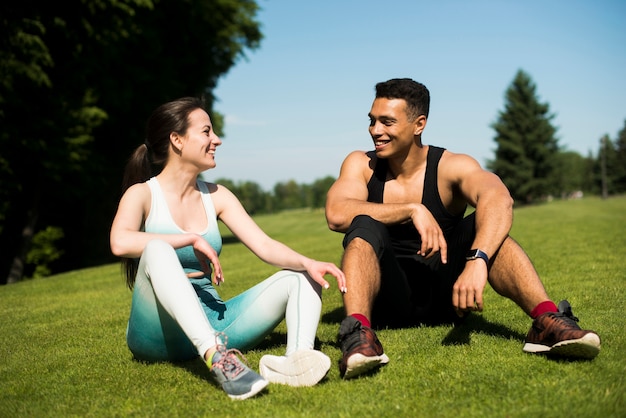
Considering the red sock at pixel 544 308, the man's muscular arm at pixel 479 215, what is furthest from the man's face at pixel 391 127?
the red sock at pixel 544 308

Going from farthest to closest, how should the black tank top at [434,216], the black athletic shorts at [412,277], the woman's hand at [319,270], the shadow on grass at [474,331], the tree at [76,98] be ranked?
the tree at [76,98], the black tank top at [434,216], the shadow on grass at [474,331], the black athletic shorts at [412,277], the woman's hand at [319,270]

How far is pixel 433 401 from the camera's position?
2.91 m

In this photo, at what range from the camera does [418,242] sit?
4465mm

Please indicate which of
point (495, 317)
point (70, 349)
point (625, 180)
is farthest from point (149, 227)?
point (625, 180)

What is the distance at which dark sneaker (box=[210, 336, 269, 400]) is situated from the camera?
303 cm

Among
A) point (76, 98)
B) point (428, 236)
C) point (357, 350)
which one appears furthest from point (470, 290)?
point (76, 98)

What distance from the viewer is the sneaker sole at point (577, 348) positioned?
3.29 metres

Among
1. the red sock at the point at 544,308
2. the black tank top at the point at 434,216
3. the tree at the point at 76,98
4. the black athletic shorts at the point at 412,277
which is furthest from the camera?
the tree at the point at 76,98

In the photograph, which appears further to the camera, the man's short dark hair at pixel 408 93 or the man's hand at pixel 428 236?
the man's short dark hair at pixel 408 93

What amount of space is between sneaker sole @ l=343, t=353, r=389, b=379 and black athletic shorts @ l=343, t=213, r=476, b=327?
0.77 metres

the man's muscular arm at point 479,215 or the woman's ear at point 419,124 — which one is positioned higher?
the woman's ear at point 419,124

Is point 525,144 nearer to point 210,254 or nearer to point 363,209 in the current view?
point 363,209

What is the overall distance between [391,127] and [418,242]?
2.98 feet

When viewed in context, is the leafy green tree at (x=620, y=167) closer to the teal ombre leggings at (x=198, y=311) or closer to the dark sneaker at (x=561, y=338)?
the dark sneaker at (x=561, y=338)
